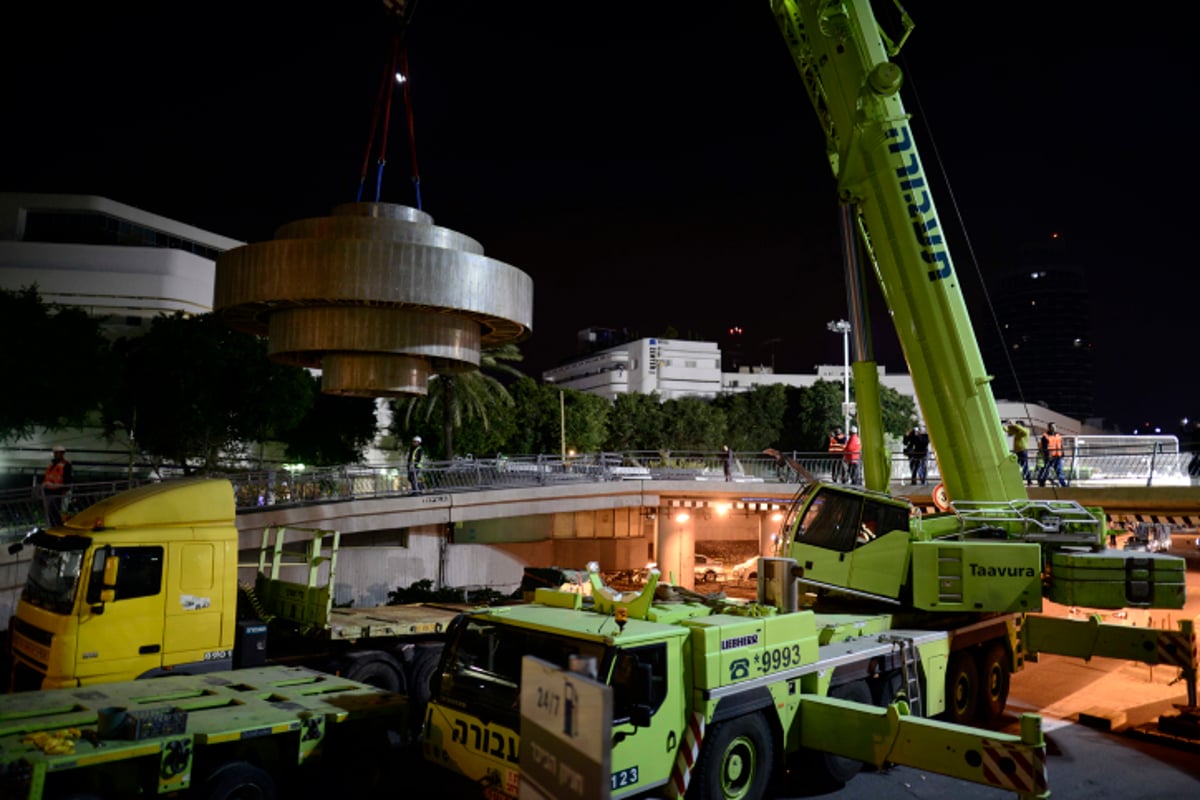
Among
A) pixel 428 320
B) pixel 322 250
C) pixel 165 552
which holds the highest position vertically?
pixel 322 250

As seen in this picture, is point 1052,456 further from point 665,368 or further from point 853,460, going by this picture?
point 665,368

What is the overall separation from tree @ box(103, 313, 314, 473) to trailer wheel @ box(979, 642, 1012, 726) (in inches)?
1017

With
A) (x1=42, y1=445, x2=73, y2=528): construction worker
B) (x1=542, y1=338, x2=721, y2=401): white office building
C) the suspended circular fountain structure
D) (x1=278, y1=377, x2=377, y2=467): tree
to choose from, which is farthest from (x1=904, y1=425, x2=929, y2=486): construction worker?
(x1=542, y1=338, x2=721, y2=401): white office building

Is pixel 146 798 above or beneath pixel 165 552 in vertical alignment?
beneath

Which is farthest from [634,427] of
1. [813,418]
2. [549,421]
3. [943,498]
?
[943,498]

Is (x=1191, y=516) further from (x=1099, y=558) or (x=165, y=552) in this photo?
(x=165, y=552)

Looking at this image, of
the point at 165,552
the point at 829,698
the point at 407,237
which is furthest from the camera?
the point at 407,237

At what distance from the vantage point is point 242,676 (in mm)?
8953

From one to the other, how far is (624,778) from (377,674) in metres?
6.13

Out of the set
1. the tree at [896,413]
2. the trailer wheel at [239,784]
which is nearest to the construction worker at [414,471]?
the trailer wheel at [239,784]

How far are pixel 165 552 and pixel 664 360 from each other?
98.9 meters

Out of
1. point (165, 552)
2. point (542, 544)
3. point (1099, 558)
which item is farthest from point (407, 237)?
point (542, 544)

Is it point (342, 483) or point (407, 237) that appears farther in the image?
point (342, 483)

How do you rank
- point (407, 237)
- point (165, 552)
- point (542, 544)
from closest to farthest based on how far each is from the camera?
point (165, 552)
point (407, 237)
point (542, 544)
